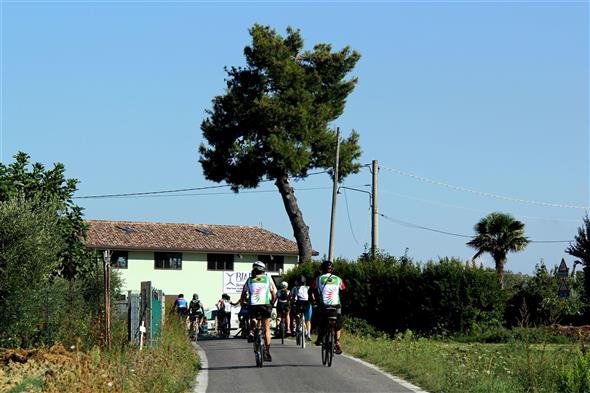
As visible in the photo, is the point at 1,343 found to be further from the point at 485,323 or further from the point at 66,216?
the point at 485,323

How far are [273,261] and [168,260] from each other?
7.97m

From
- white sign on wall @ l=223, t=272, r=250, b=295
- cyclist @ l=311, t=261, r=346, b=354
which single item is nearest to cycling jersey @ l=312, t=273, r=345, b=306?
cyclist @ l=311, t=261, r=346, b=354

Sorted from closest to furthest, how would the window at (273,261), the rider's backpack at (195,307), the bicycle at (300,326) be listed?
the bicycle at (300,326) < the rider's backpack at (195,307) < the window at (273,261)

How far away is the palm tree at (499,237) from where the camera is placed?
5662 centimetres

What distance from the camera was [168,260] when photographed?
71062 mm

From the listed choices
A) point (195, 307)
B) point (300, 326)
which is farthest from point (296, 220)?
point (300, 326)

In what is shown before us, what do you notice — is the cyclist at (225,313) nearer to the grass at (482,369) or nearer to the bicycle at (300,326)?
the bicycle at (300,326)

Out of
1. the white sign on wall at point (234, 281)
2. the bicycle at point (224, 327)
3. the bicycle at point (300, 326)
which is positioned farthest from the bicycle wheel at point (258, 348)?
the white sign on wall at point (234, 281)

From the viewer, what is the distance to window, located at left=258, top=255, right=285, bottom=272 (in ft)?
244

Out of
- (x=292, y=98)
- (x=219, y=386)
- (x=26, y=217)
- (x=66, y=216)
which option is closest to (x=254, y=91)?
(x=292, y=98)

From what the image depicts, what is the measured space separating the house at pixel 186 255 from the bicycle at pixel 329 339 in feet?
157

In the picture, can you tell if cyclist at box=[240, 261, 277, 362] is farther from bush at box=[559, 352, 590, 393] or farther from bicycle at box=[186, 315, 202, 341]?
bicycle at box=[186, 315, 202, 341]

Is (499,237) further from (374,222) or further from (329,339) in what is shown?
(329,339)

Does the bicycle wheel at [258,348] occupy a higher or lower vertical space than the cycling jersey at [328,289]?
lower
